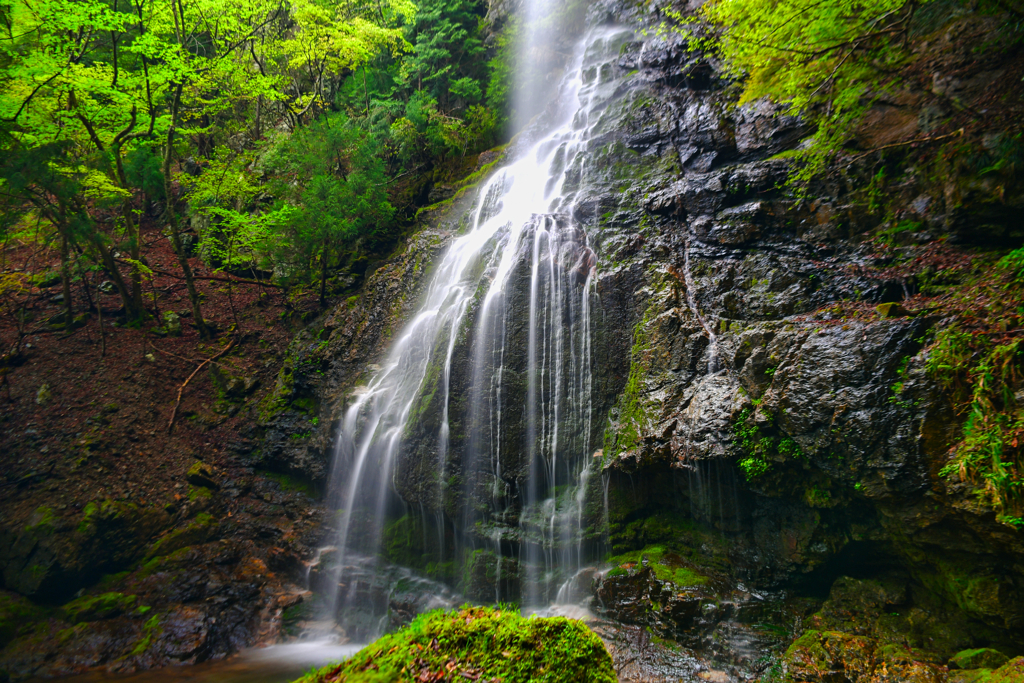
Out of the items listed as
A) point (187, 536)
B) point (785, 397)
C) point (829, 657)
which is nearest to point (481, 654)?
point (829, 657)

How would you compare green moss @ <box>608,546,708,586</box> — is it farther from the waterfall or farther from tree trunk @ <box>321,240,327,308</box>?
tree trunk @ <box>321,240,327,308</box>

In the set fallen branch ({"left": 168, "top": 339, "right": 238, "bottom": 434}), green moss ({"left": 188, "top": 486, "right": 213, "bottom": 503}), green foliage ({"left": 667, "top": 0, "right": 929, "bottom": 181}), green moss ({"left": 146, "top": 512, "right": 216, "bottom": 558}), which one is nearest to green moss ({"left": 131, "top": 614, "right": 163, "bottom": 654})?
green moss ({"left": 146, "top": 512, "right": 216, "bottom": 558})

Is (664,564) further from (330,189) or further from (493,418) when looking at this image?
(330,189)

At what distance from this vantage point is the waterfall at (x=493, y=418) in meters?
7.88

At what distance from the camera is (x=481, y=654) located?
2.65 metres

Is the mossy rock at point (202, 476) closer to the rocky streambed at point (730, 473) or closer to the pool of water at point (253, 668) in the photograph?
the rocky streambed at point (730, 473)

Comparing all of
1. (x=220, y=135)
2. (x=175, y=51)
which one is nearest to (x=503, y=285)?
(x=175, y=51)

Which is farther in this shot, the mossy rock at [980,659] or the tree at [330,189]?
the tree at [330,189]

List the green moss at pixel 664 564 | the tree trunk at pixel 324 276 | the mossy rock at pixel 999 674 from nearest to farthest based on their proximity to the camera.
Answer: the mossy rock at pixel 999 674
the green moss at pixel 664 564
the tree trunk at pixel 324 276

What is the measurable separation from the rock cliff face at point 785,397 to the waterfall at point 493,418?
0.14m

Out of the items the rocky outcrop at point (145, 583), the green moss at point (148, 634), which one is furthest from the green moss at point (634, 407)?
the green moss at point (148, 634)

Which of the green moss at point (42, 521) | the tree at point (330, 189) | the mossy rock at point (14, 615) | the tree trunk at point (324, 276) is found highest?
the tree at point (330, 189)

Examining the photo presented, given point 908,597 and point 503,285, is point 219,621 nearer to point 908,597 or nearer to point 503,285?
point 503,285

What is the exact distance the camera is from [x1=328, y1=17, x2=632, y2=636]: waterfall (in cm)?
788
